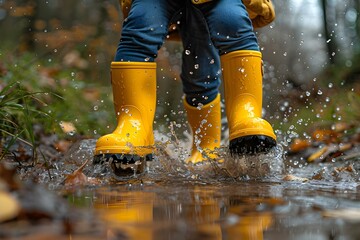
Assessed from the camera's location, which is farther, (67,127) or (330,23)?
(330,23)

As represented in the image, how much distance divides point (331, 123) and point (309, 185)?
3.25 meters

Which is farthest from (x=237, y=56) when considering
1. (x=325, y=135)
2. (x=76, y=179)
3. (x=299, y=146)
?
(x=325, y=135)

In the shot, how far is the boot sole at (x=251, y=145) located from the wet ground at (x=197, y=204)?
1.3 inches

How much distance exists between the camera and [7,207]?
0.84 meters

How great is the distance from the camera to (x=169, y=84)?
10508mm

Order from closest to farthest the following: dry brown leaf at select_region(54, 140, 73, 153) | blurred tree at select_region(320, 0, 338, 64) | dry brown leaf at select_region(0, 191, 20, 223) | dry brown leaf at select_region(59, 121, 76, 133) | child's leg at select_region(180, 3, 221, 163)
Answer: dry brown leaf at select_region(0, 191, 20, 223)
child's leg at select_region(180, 3, 221, 163)
dry brown leaf at select_region(54, 140, 73, 153)
dry brown leaf at select_region(59, 121, 76, 133)
blurred tree at select_region(320, 0, 338, 64)

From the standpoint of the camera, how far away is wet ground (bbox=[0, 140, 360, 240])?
2.95 feet

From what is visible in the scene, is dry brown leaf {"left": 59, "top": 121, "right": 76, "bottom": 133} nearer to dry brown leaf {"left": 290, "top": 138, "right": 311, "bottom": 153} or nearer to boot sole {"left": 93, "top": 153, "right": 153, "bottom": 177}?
boot sole {"left": 93, "top": 153, "right": 153, "bottom": 177}

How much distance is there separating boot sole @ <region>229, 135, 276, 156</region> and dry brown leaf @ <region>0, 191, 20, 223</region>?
1.33m

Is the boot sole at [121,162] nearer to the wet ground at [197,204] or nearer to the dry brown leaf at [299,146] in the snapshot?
the wet ground at [197,204]

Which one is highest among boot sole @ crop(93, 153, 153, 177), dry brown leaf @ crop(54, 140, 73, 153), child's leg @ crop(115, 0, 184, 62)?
child's leg @ crop(115, 0, 184, 62)

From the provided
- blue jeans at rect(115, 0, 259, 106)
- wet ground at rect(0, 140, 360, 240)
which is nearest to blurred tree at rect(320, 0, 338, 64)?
blue jeans at rect(115, 0, 259, 106)

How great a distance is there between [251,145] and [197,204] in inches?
35.0

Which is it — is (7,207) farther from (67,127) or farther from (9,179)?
(67,127)
